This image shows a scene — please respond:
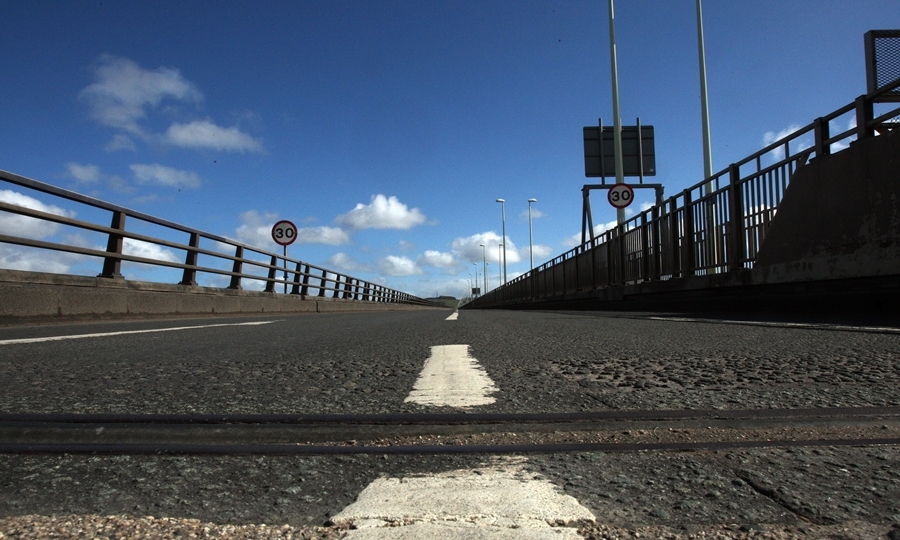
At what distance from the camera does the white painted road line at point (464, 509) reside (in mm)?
1130

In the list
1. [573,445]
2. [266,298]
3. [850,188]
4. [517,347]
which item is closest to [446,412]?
[573,445]

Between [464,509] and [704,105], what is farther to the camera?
[704,105]

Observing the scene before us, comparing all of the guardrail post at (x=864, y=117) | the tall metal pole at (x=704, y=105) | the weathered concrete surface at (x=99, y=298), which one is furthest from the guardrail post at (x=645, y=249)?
the weathered concrete surface at (x=99, y=298)

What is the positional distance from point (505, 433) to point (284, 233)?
64.5ft

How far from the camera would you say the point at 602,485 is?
4.47 ft

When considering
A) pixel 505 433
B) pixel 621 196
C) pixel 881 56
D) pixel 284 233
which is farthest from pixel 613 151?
pixel 505 433

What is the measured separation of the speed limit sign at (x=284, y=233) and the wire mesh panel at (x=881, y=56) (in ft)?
52.4

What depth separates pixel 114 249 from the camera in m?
9.74

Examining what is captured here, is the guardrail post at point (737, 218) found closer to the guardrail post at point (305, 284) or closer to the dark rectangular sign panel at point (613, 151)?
the guardrail post at point (305, 284)

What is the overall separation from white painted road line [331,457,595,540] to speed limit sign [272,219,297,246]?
64.7ft

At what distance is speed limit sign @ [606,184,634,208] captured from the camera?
20.0 metres

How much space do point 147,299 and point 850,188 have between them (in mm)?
10291

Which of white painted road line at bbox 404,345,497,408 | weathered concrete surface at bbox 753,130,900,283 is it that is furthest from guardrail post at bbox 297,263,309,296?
white painted road line at bbox 404,345,497,408

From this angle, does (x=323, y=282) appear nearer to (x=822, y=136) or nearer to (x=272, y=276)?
(x=272, y=276)
